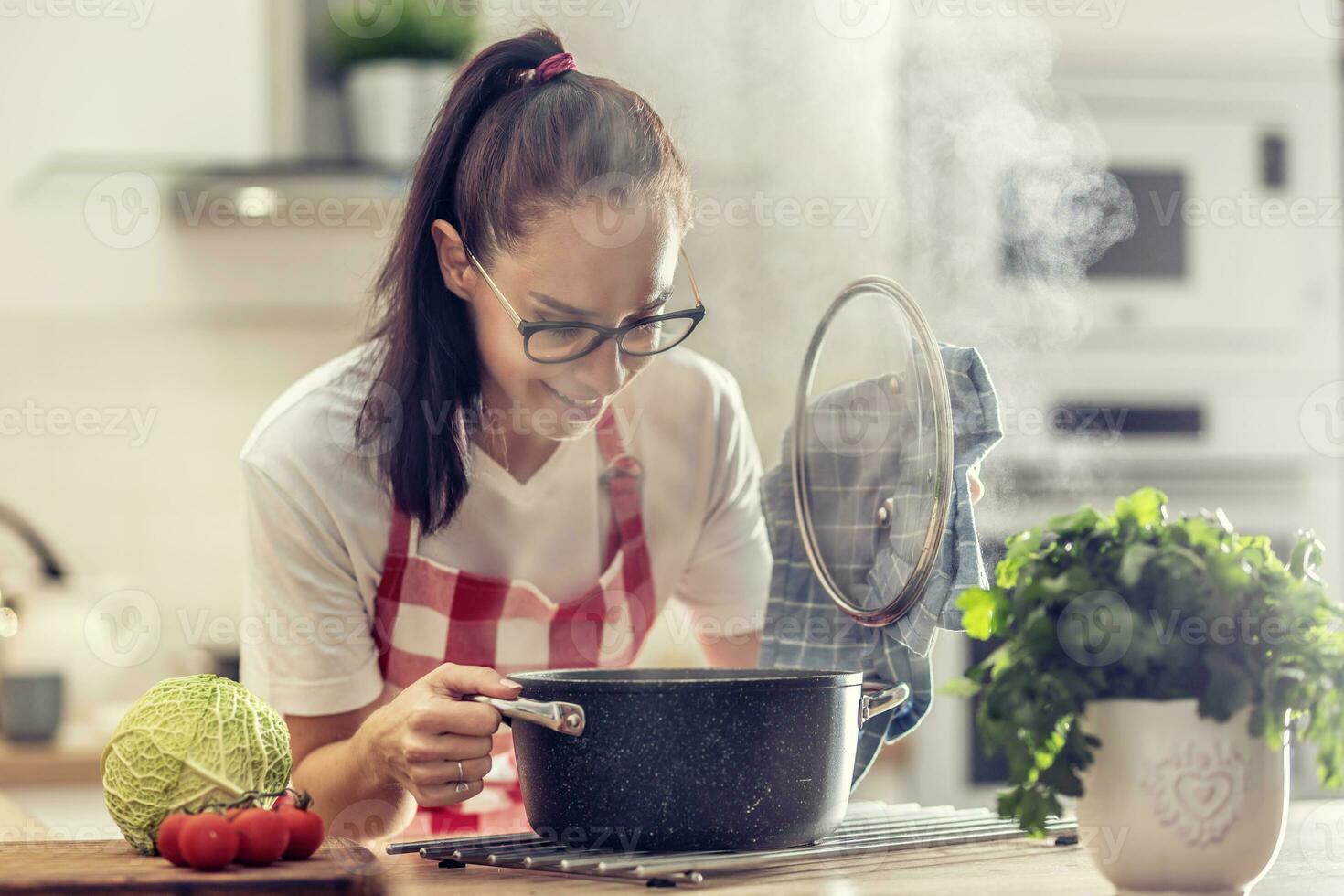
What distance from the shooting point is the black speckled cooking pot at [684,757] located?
84 cm

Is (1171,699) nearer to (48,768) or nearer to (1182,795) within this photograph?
(1182,795)

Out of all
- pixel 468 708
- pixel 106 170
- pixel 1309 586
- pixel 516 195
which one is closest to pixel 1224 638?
pixel 1309 586

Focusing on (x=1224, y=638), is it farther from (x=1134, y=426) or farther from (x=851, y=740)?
(x=1134, y=426)

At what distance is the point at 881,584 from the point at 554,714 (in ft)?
1.00

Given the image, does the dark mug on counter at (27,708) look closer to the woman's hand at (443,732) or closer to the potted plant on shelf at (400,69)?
the potted plant on shelf at (400,69)

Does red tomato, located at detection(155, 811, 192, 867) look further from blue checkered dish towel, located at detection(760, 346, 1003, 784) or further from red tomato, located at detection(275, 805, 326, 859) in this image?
blue checkered dish towel, located at detection(760, 346, 1003, 784)

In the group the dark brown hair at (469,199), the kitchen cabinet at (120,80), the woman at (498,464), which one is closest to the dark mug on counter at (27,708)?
the kitchen cabinet at (120,80)

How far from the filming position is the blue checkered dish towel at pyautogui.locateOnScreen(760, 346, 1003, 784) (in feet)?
3.12

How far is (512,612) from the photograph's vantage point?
52.2 inches

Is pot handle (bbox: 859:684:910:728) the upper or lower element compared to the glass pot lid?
lower

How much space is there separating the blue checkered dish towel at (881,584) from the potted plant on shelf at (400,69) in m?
1.36

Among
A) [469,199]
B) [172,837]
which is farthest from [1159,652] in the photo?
[469,199]

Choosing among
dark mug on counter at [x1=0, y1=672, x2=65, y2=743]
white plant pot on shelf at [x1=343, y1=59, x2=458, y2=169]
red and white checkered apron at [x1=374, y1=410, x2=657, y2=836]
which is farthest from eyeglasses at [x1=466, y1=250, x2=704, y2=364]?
dark mug on counter at [x1=0, y1=672, x2=65, y2=743]

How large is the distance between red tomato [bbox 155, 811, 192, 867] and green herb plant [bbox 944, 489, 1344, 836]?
446 millimetres
